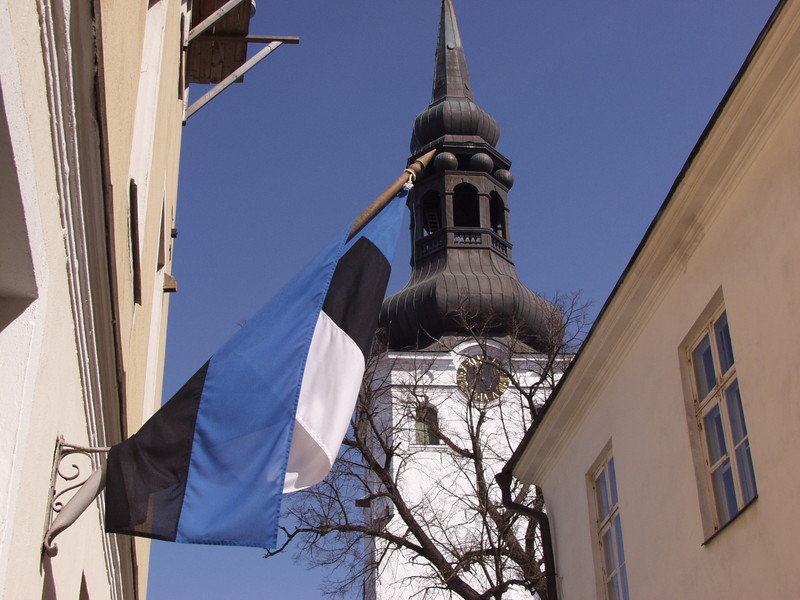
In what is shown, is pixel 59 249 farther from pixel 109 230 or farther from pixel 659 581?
pixel 659 581

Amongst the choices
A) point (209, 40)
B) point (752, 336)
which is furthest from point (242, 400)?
point (209, 40)

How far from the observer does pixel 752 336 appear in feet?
22.4

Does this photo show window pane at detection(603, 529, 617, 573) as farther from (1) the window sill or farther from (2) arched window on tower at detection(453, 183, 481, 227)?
(2) arched window on tower at detection(453, 183, 481, 227)

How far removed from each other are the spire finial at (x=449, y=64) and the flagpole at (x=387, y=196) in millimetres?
37573

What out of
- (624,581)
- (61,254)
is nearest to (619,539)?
(624,581)

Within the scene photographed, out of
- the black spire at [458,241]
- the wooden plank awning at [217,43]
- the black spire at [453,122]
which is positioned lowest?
the wooden plank awning at [217,43]

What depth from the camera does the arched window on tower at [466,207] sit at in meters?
38.9

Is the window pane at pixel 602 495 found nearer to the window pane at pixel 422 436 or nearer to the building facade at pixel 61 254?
the building facade at pixel 61 254

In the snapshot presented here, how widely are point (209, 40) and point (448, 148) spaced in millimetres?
27930

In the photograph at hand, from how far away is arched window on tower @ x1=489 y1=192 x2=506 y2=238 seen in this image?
1547 inches

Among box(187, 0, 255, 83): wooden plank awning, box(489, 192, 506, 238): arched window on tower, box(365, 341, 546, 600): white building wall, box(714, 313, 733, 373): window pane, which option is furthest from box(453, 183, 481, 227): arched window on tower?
box(714, 313, 733, 373): window pane

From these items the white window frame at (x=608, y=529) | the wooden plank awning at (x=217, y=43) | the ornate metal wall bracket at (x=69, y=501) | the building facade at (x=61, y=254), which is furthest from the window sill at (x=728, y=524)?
the wooden plank awning at (x=217, y=43)

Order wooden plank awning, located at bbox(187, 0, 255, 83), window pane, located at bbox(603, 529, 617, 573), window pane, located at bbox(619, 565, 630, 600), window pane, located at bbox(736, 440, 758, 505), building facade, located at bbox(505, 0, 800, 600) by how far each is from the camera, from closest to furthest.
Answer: building facade, located at bbox(505, 0, 800, 600) → window pane, located at bbox(736, 440, 758, 505) → window pane, located at bbox(619, 565, 630, 600) → window pane, located at bbox(603, 529, 617, 573) → wooden plank awning, located at bbox(187, 0, 255, 83)

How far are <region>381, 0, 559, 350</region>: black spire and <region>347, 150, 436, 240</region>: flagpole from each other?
30168mm
